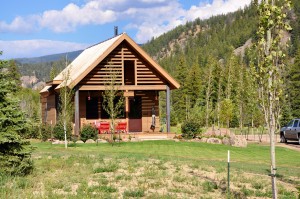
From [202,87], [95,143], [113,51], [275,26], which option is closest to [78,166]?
[275,26]

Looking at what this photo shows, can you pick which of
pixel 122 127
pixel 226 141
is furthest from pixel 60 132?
pixel 226 141

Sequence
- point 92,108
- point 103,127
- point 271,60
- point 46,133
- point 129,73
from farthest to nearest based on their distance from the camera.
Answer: point 129,73, point 92,108, point 103,127, point 46,133, point 271,60

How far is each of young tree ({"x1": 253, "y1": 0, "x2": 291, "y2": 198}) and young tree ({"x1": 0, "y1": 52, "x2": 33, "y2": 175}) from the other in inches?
261

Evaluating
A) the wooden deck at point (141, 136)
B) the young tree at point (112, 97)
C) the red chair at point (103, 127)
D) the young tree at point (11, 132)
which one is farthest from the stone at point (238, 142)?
the young tree at point (11, 132)

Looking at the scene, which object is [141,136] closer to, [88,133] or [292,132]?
[88,133]

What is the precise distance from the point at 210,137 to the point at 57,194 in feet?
65.2

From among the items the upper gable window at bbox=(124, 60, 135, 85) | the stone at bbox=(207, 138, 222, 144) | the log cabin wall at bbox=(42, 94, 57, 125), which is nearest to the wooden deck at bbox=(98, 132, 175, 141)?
the stone at bbox=(207, 138, 222, 144)

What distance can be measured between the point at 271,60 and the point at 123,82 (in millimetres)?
22463

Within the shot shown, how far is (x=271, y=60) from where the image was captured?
7727mm

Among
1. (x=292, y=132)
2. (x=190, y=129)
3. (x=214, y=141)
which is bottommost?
(x=214, y=141)

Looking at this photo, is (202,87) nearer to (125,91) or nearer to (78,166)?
(125,91)

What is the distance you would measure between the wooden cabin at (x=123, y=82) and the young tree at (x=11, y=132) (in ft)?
50.6

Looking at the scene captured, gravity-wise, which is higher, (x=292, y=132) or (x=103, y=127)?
(x=103, y=127)

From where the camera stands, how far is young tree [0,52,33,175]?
452 inches
